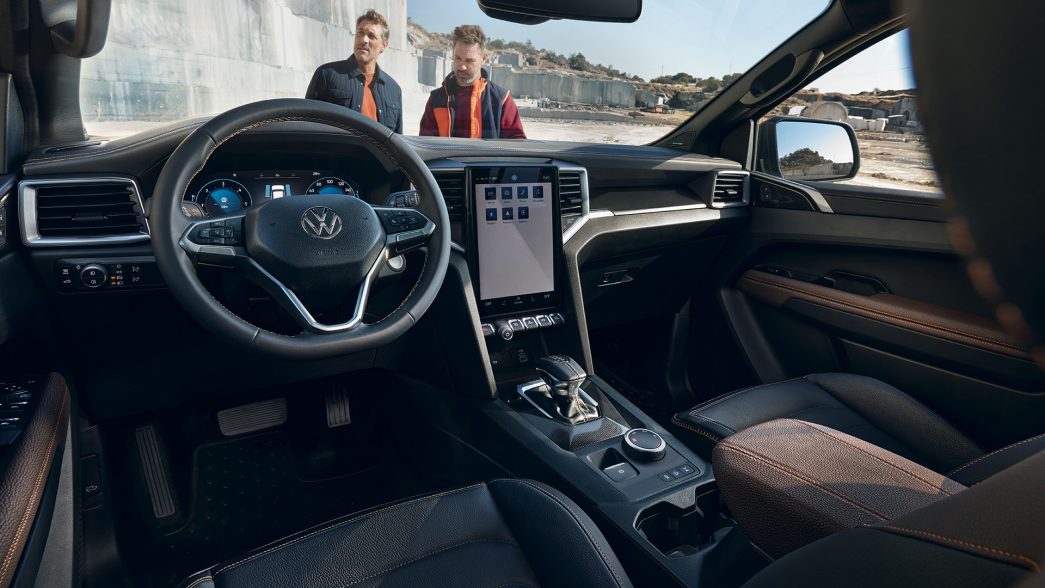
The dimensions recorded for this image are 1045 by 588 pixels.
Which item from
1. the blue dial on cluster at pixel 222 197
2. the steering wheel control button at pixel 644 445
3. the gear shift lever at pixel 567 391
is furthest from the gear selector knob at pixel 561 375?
the blue dial on cluster at pixel 222 197

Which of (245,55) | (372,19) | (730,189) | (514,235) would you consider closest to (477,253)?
(514,235)

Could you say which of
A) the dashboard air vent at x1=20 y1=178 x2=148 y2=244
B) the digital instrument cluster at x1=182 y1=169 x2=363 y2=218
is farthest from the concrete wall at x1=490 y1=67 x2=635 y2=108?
the dashboard air vent at x1=20 y1=178 x2=148 y2=244

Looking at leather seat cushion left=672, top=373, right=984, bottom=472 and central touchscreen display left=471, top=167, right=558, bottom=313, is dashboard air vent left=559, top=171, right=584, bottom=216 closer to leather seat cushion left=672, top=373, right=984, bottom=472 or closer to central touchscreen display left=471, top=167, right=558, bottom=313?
central touchscreen display left=471, top=167, right=558, bottom=313

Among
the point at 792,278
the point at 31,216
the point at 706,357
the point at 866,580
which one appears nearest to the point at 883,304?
the point at 792,278

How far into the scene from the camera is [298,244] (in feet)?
4.83

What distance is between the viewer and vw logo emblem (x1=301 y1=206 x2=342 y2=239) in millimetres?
1495

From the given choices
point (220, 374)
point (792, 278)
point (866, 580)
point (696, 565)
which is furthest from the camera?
point (792, 278)

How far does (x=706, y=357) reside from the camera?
308 centimetres

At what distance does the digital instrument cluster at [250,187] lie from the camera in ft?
5.91

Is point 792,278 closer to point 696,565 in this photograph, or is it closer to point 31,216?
point 696,565

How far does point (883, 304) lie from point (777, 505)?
1546 millimetres

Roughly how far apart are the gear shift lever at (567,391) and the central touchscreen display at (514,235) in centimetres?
29

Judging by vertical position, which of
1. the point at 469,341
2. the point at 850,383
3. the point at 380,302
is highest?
the point at 380,302

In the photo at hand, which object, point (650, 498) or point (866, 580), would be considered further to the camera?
point (650, 498)
